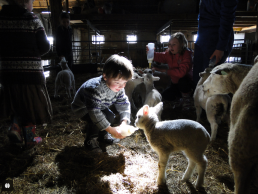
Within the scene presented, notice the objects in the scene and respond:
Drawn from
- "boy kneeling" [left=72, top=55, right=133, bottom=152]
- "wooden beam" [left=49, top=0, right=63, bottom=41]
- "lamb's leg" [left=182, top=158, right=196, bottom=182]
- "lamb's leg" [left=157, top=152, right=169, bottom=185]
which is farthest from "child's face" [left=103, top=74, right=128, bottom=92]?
"wooden beam" [left=49, top=0, right=63, bottom=41]

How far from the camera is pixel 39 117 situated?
224cm

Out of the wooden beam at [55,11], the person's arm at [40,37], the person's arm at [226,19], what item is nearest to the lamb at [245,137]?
the person's arm at [226,19]

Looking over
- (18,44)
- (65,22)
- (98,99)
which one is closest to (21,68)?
(18,44)

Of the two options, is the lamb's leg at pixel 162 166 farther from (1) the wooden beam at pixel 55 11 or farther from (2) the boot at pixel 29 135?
(1) the wooden beam at pixel 55 11

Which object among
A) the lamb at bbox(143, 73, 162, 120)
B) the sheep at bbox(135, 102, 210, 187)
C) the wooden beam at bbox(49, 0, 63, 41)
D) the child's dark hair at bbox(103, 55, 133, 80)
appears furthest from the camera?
the wooden beam at bbox(49, 0, 63, 41)

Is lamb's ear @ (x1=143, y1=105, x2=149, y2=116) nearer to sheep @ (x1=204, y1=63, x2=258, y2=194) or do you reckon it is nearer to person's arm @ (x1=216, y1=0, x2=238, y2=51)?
sheep @ (x1=204, y1=63, x2=258, y2=194)

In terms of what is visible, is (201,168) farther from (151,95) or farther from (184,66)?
(184,66)

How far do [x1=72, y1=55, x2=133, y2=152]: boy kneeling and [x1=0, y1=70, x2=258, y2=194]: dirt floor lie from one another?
317 mm

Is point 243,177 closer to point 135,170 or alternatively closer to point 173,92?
point 135,170

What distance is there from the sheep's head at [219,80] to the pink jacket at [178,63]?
5.09ft

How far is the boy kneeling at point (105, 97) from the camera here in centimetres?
186

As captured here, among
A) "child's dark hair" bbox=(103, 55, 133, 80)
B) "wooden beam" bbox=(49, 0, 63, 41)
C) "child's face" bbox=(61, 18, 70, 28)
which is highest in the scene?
"wooden beam" bbox=(49, 0, 63, 41)

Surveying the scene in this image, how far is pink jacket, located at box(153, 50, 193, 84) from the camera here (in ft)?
12.0

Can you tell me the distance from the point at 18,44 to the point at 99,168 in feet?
5.43
